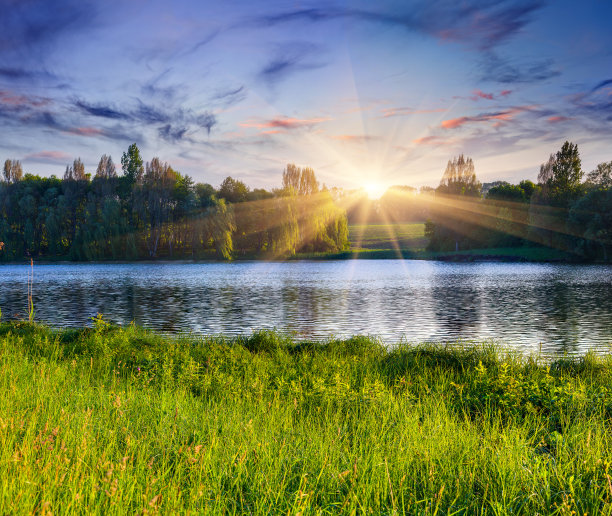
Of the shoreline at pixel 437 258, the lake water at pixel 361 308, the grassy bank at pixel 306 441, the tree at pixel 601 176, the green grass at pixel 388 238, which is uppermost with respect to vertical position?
the tree at pixel 601 176

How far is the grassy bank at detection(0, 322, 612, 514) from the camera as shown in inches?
126

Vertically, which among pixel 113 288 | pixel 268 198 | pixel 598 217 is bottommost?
pixel 113 288

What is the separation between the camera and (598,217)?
6322 centimetres

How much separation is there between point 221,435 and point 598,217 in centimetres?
7171

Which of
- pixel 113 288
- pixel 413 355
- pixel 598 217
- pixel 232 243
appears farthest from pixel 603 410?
pixel 232 243

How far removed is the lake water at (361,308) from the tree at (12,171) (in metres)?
71.6

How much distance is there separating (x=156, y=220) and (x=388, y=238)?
69845mm

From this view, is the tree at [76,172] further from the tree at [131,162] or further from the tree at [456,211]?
the tree at [456,211]

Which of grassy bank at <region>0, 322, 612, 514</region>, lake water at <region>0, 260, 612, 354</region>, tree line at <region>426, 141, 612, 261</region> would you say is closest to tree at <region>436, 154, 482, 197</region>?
tree line at <region>426, 141, 612, 261</region>

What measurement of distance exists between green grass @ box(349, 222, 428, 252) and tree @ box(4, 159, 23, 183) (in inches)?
2951

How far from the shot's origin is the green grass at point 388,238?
116m

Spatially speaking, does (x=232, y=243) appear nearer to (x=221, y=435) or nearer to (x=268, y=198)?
(x=268, y=198)

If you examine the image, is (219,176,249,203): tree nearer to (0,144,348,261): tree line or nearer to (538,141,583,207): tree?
(0,144,348,261): tree line

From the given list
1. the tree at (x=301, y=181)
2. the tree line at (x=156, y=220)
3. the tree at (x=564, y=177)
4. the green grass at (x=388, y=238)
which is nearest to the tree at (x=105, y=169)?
the tree line at (x=156, y=220)
